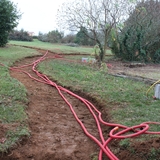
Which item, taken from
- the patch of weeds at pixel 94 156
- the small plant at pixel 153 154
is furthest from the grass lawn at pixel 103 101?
the patch of weeds at pixel 94 156

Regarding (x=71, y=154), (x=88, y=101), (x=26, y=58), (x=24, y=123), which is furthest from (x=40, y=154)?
(x=26, y=58)

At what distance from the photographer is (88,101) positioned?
5496 millimetres

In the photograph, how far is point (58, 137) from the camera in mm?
3766

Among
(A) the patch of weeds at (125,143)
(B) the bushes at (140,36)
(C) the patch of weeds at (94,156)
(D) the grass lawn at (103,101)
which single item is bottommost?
(C) the patch of weeds at (94,156)

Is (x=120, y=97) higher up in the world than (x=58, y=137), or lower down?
higher up

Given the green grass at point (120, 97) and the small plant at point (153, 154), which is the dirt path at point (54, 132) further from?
the small plant at point (153, 154)

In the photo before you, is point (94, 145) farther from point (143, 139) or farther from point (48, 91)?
point (48, 91)

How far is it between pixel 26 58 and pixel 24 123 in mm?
8176

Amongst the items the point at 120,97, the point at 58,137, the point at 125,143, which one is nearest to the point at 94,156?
the point at 125,143

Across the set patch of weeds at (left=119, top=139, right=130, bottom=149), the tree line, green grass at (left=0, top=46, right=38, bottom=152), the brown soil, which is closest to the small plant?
the brown soil

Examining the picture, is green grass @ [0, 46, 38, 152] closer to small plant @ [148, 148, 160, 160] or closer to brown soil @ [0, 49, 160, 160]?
brown soil @ [0, 49, 160, 160]

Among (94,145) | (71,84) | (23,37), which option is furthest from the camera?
(23,37)

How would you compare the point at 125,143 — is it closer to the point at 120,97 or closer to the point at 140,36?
the point at 120,97

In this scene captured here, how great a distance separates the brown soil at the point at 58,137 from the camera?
10.4 ft
